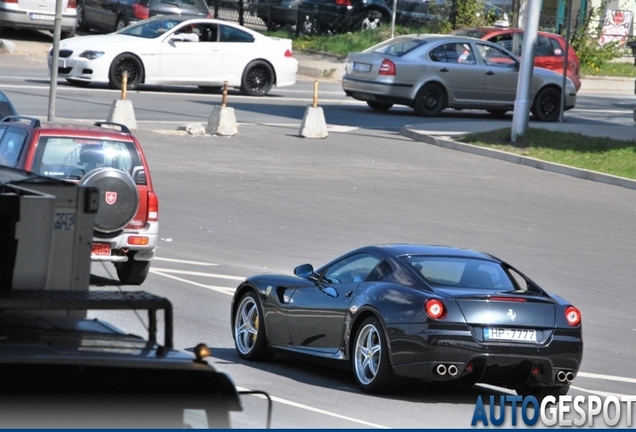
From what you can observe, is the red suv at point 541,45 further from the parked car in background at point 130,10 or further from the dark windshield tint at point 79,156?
the dark windshield tint at point 79,156

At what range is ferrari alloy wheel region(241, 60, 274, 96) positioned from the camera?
1195 inches

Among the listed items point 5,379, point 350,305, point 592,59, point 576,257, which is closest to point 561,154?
point 576,257

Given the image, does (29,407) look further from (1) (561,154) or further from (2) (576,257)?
(1) (561,154)

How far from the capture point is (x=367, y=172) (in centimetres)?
2205

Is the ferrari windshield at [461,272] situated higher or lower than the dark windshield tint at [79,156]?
lower

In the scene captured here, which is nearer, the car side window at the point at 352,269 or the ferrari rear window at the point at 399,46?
the car side window at the point at 352,269

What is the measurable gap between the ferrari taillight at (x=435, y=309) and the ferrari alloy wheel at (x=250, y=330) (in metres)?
2.04

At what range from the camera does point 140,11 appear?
35.1m

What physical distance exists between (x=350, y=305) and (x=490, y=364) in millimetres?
1325

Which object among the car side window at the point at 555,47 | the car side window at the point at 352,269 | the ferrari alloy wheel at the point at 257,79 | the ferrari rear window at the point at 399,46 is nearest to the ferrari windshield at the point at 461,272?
the car side window at the point at 352,269

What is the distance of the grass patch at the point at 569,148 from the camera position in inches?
918

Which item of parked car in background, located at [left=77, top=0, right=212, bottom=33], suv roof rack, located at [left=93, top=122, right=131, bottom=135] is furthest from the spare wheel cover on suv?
parked car in background, located at [left=77, top=0, right=212, bottom=33]

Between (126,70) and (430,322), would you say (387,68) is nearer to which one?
(126,70)

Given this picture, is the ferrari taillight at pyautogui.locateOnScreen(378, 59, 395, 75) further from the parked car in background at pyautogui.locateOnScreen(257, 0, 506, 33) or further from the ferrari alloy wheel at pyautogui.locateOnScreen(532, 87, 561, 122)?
the parked car in background at pyautogui.locateOnScreen(257, 0, 506, 33)
